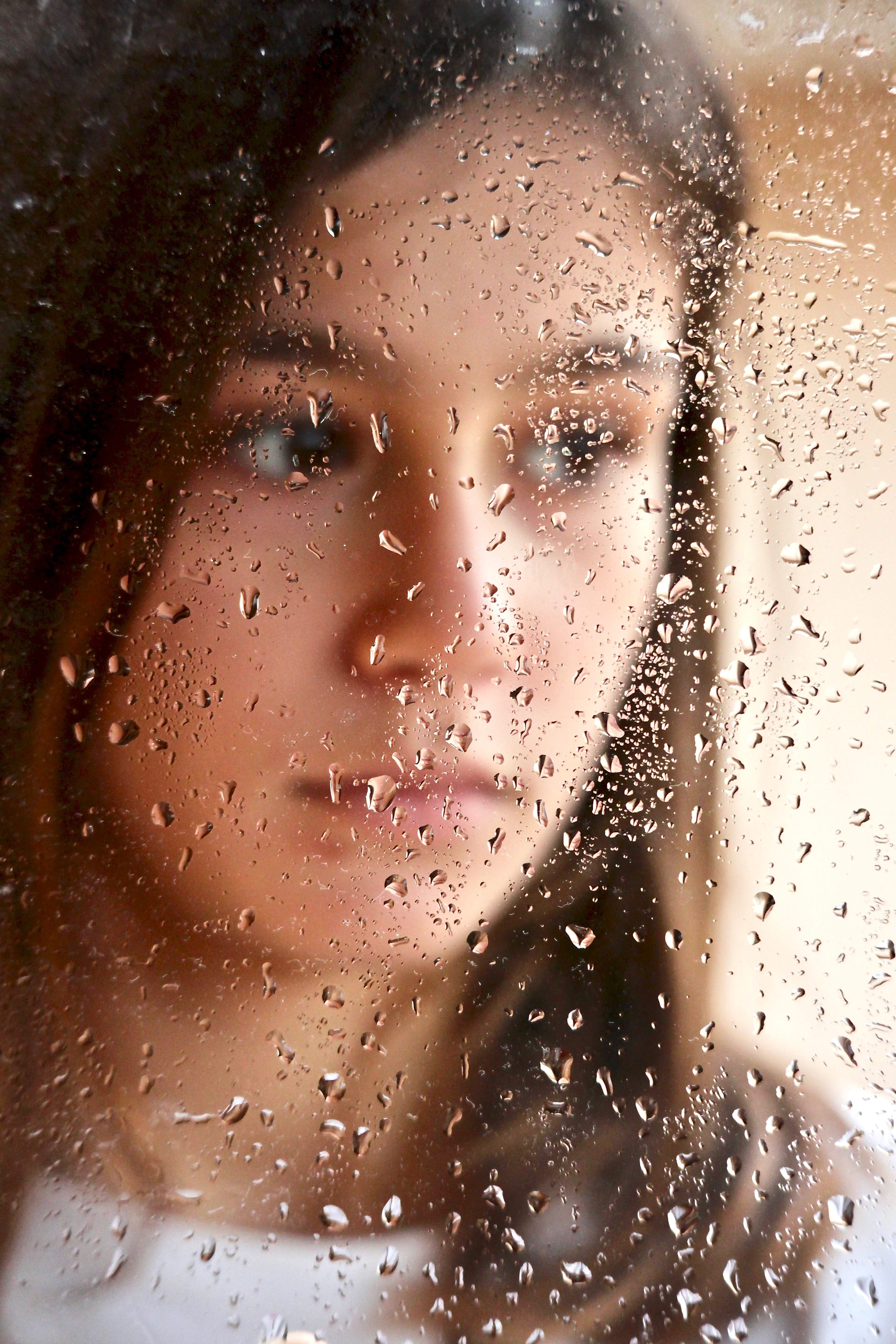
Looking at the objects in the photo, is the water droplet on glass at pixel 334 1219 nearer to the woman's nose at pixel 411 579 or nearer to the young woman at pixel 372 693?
the young woman at pixel 372 693

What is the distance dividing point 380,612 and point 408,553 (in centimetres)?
3

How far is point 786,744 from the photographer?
14.7 inches

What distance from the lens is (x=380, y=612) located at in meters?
0.35

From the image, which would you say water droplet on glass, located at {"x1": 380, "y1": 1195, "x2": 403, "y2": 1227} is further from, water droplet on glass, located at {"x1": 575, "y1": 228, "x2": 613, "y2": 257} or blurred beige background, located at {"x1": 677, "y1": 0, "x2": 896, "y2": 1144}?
water droplet on glass, located at {"x1": 575, "y1": 228, "x2": 613, "y2": 257}

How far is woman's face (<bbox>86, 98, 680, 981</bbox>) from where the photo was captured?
0.34 metres

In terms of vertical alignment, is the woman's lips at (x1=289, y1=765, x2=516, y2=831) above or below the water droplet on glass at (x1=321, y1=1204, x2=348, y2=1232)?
above

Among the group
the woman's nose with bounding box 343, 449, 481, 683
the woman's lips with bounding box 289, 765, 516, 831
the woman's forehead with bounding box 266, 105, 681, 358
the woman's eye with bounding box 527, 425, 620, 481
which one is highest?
the woman's forehead with bounding box 266, 105, 681, 358

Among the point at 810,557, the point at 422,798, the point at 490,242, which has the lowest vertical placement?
the point at 422,798

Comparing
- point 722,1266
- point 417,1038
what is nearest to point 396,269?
point 417,1038

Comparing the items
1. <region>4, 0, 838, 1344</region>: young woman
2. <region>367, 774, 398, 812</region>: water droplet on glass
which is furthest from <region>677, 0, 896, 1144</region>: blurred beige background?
<region>367, 774, 398, 812</region>: water droplet on glass

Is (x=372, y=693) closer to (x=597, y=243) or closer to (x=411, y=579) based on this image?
(x=411, y=579)

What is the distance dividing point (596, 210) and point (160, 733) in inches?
11.0

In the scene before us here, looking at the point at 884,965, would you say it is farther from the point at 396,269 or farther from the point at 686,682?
the point at 396,269

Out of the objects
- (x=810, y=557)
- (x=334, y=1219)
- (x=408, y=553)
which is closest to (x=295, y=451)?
(x=408, y=553)
